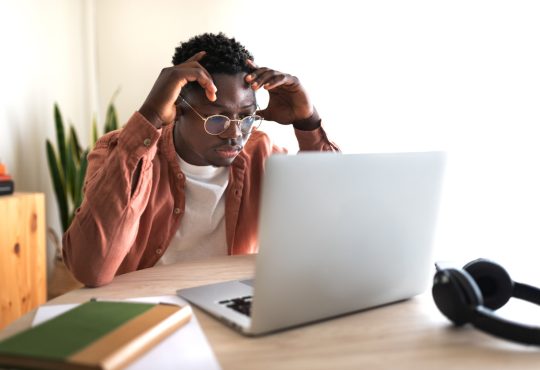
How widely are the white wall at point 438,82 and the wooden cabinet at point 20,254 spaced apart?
1.28 meters

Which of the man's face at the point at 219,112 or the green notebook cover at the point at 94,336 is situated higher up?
the man's face at the point at 219,112

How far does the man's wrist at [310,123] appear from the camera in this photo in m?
1.60

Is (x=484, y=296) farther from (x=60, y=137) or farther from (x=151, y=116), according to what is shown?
(x=60, y=137)

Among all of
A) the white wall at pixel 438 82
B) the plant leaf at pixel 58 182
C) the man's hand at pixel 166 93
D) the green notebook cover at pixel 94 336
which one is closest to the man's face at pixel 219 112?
the man's hand at pixel 166 93

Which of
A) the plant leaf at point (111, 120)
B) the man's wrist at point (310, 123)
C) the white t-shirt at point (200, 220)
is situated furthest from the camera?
the plant leaf at point (111, 120)

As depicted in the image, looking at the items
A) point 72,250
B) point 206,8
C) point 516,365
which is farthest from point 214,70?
point 206,8

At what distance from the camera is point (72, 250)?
1.13 metres

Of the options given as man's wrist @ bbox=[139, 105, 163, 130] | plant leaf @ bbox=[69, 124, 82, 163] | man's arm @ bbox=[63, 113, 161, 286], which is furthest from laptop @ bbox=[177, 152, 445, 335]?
plant leaf @ bbox=[69, 124, 82, 163]

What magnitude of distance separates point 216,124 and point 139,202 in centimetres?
30

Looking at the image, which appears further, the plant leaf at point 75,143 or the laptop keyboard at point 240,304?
the plant leaf at point 75,143

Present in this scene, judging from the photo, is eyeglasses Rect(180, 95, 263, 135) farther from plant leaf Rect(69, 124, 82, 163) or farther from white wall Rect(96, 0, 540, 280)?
plant leaf Rect(69, 124, 82, 163)

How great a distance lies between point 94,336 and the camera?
0.63m

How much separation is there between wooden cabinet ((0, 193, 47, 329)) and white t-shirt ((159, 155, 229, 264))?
1.00 metres

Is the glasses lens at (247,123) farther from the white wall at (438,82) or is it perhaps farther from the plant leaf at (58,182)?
the plant leaf at (58,182)
